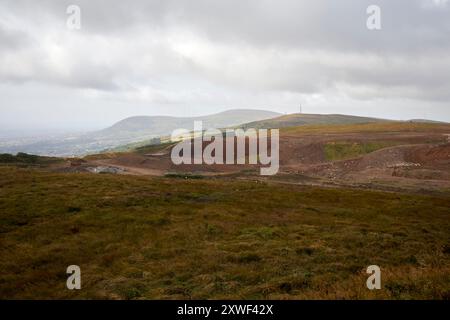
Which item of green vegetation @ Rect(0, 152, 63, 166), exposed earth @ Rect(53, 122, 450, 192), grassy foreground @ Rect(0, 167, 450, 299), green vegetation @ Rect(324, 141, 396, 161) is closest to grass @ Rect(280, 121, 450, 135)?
exposed earth @ Rect(53, 122, 450, 192)

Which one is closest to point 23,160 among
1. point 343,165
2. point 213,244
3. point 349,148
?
point 343,165

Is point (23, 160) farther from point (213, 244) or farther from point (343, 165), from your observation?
point (213, 244)

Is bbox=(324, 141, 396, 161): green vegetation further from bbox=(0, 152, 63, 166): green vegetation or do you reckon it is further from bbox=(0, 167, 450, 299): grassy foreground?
bbox=(0, 152, 63, 166): green vegetation

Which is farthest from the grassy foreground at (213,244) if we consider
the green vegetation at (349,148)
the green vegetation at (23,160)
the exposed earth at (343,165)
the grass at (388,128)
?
the grass at (388,128)

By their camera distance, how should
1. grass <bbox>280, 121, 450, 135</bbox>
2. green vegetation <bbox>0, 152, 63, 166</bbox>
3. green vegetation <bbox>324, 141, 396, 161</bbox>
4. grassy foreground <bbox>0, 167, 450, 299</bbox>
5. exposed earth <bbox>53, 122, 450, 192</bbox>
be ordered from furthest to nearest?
1. grass <bbox>280, 121, 450, 135</bbox>
2. green vegetation <bbox>324, 141, 396, 161</bbox>
3. green vegetation <bbox>0, 152, 63, 166</bbox>
4. exposed earth <bbox>53, 122, 450, 192</bbox>
5. grassy foreground <bbox>0, 167, 450, 299</bbox>

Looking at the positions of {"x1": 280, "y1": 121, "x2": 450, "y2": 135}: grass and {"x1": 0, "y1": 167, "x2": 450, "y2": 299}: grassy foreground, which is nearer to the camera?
{"x1": 0, "y1": 167, "x2": 450, "y2": 299}: grassy foreground

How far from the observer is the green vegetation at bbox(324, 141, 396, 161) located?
95.7 metres

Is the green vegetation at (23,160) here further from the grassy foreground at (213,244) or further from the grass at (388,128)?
the grass at (388,128)

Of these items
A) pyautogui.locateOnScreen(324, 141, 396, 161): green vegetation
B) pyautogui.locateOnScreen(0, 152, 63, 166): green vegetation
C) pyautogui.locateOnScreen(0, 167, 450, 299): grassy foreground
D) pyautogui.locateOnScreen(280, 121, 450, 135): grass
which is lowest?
pyautogui.locateOnScreen(0, 167, 450, 299): grassy foreground

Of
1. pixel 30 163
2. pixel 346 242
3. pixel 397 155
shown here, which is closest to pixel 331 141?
pixel 397 155

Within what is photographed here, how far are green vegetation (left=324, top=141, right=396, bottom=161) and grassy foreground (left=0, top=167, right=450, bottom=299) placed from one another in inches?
1999
